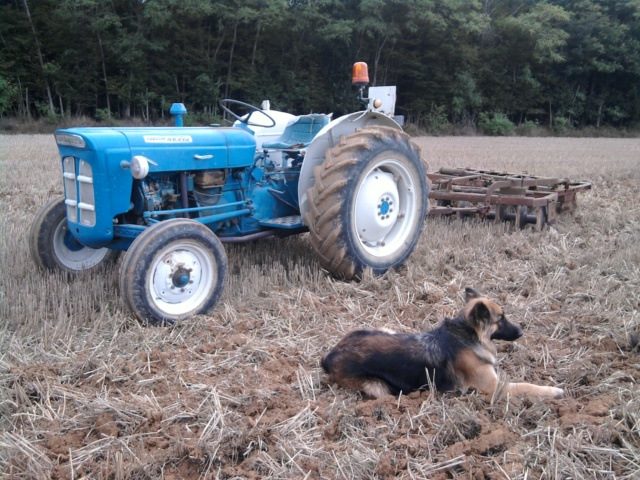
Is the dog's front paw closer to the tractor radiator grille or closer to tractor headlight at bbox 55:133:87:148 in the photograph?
the tractor radiator grille

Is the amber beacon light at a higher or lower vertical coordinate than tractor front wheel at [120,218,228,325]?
higher

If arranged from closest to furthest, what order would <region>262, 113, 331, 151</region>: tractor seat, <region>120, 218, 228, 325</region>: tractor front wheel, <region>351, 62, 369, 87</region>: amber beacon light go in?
<region>120, 218, 228, 325</region>: tractor front wheel < <region>351, 62, 369, 87</region>: amber beacon light < <region>262, 113, 331, 151</region>: tractor seat

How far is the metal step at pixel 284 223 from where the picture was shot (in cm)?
490

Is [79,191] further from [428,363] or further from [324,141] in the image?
[428,363]

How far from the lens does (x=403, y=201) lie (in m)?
5.50

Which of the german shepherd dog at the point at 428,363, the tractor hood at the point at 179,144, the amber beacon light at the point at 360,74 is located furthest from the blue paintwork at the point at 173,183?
the german shepherd dog at the point at 428,363

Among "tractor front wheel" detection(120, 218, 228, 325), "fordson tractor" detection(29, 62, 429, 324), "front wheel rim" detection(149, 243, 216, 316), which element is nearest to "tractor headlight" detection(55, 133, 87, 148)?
"fordson tractor" detection(29, 62, 429, 324)

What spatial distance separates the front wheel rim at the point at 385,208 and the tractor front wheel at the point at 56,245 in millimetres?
2240

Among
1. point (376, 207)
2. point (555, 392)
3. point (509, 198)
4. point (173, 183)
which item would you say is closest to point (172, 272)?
point (173, 183)

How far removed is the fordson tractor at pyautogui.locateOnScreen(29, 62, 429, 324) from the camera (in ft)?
12.9

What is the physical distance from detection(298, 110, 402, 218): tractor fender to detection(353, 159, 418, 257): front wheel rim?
1.38 ft

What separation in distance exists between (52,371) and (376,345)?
5.74ft

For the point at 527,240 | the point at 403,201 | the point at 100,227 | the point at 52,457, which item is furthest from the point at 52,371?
the point at 527,240

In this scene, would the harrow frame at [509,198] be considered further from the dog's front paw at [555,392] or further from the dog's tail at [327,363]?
the dog's tail at [327,363]
